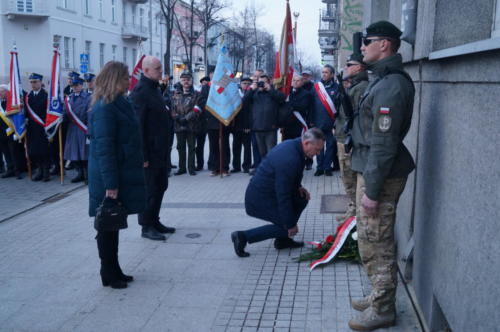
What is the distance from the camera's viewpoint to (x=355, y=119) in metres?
3.91

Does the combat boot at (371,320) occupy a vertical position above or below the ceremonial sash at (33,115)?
below

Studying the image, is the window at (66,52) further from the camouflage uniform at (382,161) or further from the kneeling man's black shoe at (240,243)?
the camouflage uniform at (382,161)

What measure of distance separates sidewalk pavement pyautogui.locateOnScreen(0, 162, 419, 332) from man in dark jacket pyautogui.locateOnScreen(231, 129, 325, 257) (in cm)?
23

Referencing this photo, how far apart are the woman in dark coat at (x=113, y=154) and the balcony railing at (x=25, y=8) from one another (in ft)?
106

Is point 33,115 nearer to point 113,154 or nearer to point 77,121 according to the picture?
point 77,121

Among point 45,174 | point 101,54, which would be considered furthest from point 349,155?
point 101,54

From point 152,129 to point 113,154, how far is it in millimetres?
1650

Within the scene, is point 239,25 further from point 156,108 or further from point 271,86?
point 156,108

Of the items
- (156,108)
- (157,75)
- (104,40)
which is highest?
(104,40)

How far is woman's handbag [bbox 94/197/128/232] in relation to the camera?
452cm

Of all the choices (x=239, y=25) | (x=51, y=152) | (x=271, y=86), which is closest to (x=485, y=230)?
(x=271, y=86)

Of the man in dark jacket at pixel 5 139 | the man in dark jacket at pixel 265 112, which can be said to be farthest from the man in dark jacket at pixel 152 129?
the man in dark jacket at pixel 5 139

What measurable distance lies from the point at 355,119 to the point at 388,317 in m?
1.47

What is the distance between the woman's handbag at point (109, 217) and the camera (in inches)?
178
